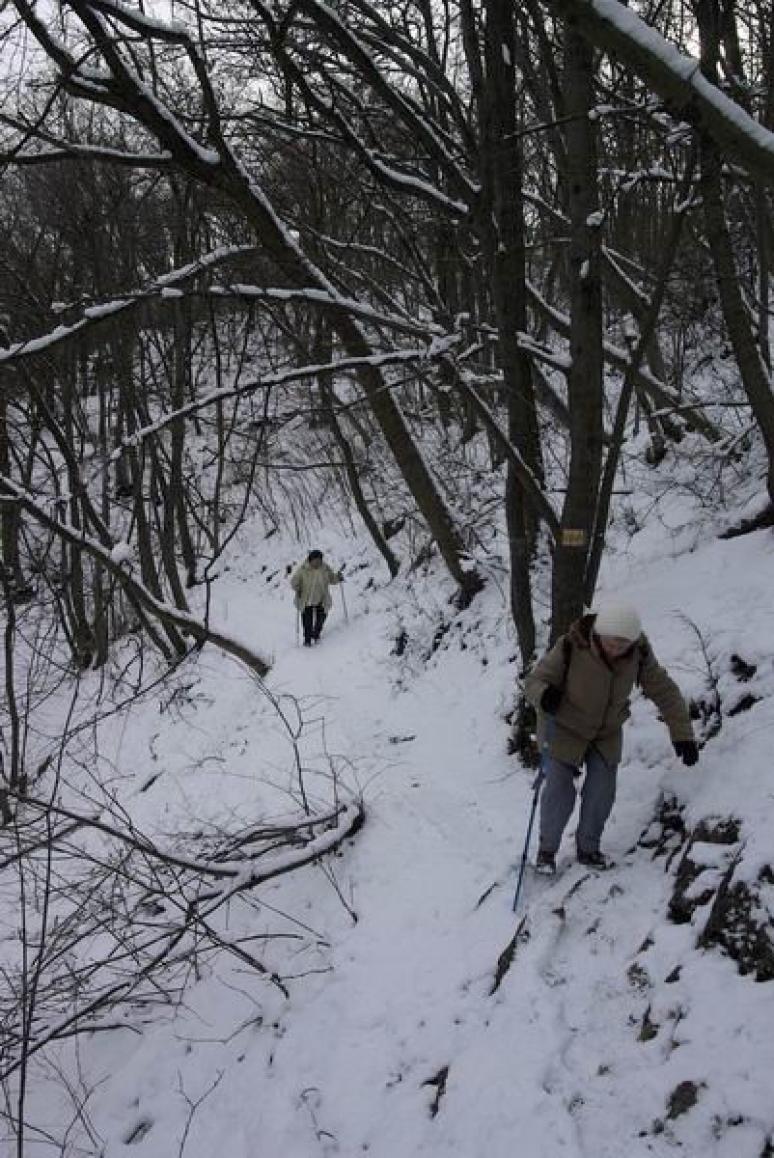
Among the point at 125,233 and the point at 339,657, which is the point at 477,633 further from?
the point at 125,233

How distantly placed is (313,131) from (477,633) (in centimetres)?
507

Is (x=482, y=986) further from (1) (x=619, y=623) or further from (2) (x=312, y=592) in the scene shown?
(2) (x=312, y=592)

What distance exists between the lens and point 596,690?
4273 mm

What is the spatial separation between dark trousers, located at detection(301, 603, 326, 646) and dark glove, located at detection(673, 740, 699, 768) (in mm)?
8282

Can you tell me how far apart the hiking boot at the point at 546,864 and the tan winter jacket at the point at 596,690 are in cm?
59

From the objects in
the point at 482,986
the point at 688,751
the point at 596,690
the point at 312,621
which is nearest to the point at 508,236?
the point at 596,690

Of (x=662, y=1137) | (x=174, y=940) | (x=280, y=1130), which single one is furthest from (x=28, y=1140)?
(x=662, y=1137)

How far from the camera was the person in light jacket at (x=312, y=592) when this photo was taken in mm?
12047

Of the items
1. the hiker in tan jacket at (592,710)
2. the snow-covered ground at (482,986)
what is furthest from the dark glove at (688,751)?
the snow-covered ground at (482,986)

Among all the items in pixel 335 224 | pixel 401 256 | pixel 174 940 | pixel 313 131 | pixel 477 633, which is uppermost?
pixel 401 256

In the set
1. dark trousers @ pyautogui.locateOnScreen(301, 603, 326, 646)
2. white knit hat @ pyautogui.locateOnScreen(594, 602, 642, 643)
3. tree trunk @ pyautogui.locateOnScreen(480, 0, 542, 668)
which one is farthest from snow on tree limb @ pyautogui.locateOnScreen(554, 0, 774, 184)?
dark trousers @ pyautogui.locateOnScreen(301, 603, 326, 646)

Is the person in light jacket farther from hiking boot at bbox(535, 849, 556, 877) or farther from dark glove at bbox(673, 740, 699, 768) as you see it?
dark glove at bbox(673, 740, 699, 768)

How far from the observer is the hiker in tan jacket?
4262mm

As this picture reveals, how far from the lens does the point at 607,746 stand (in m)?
4.38
